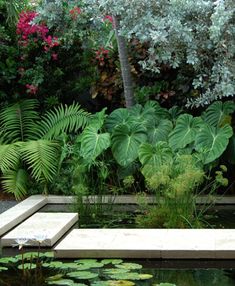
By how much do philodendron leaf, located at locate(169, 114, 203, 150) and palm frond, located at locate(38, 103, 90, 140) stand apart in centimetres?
160

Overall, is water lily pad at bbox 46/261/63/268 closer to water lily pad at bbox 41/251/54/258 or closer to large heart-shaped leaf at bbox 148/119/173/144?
water lily pad at bbox 41/251/54/258

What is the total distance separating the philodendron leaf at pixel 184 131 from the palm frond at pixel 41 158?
1690 millimetres

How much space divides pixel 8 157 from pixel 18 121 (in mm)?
1167

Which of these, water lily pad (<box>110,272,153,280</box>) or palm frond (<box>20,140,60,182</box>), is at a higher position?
palm frond (<box>20,140,60,182</box>)

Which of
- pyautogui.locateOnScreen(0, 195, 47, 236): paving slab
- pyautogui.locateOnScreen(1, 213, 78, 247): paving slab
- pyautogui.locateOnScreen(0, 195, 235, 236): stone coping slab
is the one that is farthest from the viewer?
pyautogui.locateOnScreen(0, 195, 235, 236): stone coping slab

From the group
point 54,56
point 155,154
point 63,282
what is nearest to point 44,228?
point 63,282

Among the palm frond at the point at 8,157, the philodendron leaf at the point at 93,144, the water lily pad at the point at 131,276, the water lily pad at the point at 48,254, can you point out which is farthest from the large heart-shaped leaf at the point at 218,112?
the water lily pad at the point at 131,276

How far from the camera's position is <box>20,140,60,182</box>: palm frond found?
9.16 metres

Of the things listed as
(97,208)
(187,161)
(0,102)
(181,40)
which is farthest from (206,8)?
(0,102)

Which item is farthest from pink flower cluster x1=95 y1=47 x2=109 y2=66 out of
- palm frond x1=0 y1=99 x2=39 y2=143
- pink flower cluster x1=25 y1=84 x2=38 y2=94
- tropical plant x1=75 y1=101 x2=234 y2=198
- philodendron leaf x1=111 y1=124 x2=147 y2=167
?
philodendron leaf x1=111 y1=124 x2=147 y2=167

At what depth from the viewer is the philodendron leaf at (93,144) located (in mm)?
8802

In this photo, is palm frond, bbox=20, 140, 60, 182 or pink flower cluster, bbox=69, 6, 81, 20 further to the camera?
pink flower cluster, bbox=69, 6, 81, 20

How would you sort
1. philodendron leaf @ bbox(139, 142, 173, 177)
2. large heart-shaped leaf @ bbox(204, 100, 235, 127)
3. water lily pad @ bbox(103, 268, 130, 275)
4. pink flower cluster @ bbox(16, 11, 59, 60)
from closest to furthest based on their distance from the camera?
water lily pad @ bbox(103, 268, 130, 275)
philodendron leaf @ bbox(139, 142, 173, 177)
large heart-shaped leaf @ bbox(204, 100, 235, 127)
pink flower cluster @ bbox(16, 11, 59, 60)

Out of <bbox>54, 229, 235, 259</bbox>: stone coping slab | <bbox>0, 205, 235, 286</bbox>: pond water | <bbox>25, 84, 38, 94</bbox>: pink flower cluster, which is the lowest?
<bbox>0, 205, 235, 286</bbox>: pond water
